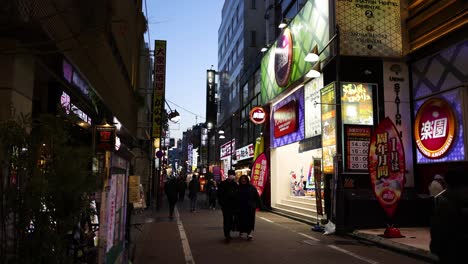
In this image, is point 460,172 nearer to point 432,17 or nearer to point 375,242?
point 375,242

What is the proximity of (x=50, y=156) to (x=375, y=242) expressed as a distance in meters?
9.60

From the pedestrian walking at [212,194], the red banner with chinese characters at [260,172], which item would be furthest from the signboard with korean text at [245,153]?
the red banner with chinese characters at [260,172]

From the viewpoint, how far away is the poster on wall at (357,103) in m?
14.7

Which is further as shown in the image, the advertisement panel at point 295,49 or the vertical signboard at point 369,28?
the advertisement panel at point 295,49

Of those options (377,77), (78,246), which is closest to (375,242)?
(377,77)

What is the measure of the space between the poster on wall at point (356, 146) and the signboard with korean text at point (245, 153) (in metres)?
14.2

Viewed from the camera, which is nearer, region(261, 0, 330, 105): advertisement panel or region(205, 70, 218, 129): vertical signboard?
region(261, 0, 330, 105): advertisement panel

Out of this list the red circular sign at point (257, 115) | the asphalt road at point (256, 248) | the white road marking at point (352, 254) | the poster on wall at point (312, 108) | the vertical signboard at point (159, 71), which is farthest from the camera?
the red circular sign at point (257, 115)

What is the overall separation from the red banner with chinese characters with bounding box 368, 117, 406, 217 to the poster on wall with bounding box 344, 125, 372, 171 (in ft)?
5.92

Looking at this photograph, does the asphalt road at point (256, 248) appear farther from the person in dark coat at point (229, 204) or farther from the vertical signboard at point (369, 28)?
the vertical signboard at point (369, 28)

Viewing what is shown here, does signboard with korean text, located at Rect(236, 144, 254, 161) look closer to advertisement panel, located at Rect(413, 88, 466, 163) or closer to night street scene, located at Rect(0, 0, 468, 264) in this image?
night street scene, located at Rect(0, 0, 468, 264)

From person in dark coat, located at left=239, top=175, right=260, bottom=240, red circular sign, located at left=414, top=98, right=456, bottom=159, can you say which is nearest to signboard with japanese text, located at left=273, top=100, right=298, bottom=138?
red circular sign, located at left=414, top=98, right=456, bottom=159

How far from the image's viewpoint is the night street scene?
4.13 m

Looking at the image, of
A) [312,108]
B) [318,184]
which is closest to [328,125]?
[318,184]
